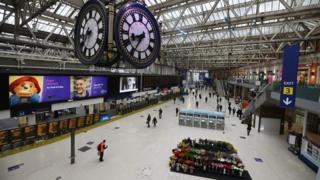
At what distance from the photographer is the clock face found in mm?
1936

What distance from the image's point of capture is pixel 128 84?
1434cm

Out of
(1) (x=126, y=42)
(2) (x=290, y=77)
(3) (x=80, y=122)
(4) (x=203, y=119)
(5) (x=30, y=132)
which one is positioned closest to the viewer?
(1) (x=126, y=42)

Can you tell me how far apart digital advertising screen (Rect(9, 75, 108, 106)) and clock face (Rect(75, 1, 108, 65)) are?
22.2 feet

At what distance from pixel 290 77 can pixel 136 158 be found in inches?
288

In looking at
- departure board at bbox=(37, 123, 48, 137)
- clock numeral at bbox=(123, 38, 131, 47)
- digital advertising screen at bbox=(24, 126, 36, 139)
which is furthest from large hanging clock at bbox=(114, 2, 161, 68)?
departure board at bbox=(37, 123, 48, 137)

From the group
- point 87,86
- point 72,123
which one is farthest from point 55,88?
point 72,123

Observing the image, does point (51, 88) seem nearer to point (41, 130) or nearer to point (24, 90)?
point (24, 90)

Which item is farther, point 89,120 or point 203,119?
point 203,119

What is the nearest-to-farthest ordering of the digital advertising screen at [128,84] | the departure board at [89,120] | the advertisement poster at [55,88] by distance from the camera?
the advertisement poster at [55,88] → the departure board at [89,120] → the digital advertising screen at [128,84]

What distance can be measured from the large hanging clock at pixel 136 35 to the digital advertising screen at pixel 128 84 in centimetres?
1144

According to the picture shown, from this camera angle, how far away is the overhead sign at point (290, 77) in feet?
19.7

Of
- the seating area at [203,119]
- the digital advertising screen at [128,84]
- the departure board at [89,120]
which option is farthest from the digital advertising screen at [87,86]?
the seating area at [203,119]

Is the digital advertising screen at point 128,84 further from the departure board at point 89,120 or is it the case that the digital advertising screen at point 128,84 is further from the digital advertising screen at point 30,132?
the digital advertising screen at point 30,132

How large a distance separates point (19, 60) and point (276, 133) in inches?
687
